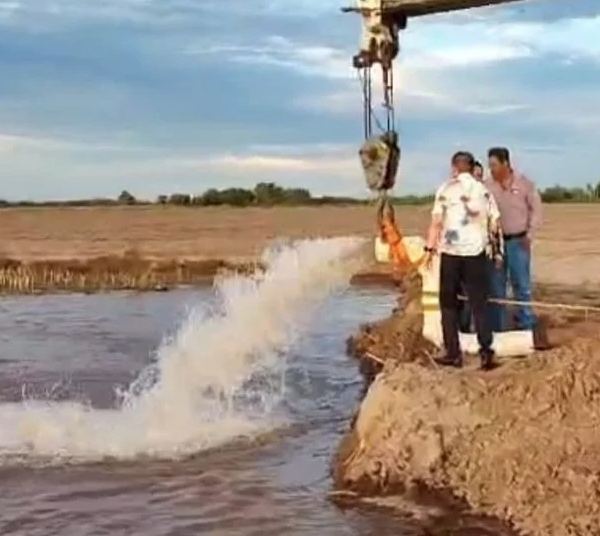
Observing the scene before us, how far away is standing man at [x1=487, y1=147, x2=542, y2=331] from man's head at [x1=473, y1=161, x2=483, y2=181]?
109mm

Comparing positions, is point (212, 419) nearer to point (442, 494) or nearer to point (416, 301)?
point (442, 494)

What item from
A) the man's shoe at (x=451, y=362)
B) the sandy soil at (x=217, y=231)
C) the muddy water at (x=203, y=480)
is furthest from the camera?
the sandy soil at (x=217, y=231)

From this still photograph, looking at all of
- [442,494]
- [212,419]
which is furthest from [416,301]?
[442,494]

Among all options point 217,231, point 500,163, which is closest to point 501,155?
point 500,163

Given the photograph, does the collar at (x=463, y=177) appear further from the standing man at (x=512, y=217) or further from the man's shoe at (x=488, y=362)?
the man's shoe at (x=488, y=362)

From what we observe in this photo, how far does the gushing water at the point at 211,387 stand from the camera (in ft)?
46.5

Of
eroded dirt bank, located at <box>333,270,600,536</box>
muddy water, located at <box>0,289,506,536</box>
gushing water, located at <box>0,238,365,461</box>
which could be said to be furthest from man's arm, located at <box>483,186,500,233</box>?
gushing water, located at <box>0,238,365,461</box>

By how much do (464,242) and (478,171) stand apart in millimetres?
1284

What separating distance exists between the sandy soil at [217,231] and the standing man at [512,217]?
17359mm

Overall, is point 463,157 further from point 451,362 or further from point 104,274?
point 104,274

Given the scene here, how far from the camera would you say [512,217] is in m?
13.5

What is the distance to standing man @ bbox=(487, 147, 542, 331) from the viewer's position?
13.4 meters

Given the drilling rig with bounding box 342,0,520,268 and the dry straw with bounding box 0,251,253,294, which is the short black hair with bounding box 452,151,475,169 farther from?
the dry straw with bounding box 0,251,253,294

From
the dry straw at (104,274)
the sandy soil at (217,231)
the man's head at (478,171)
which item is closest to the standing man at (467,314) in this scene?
the man's head at (478,171)
